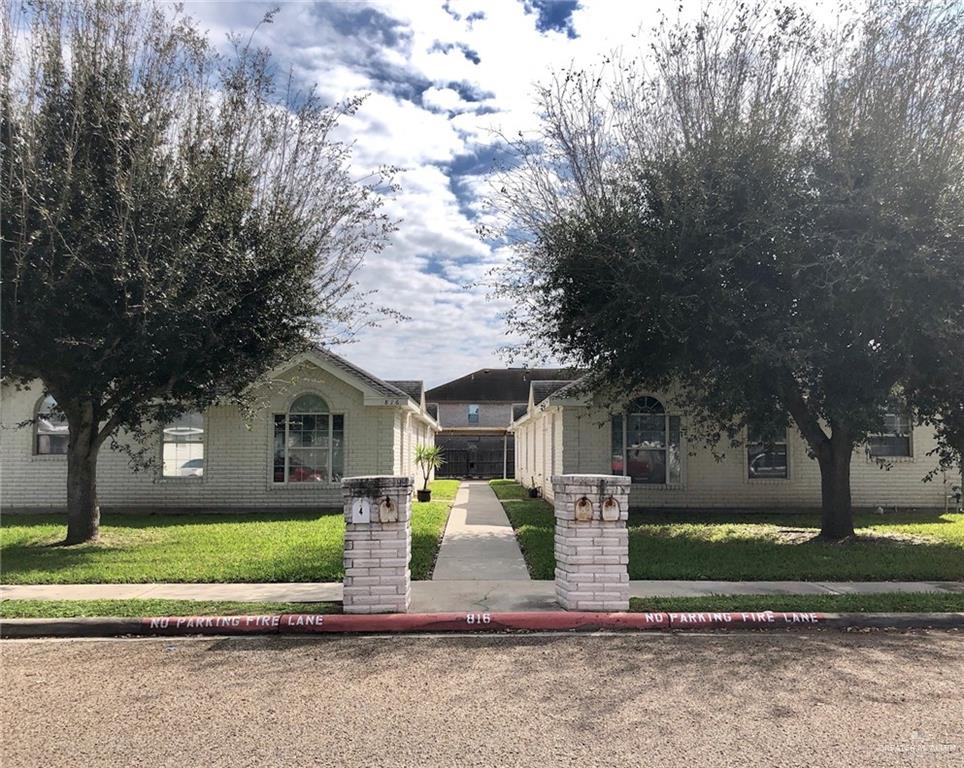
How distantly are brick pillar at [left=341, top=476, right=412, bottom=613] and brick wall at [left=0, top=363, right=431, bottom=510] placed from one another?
9669mm

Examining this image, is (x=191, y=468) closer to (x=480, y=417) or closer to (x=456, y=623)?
(x=456, y=623)

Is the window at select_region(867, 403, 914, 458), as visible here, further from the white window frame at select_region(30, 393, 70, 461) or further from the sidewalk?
the white window frame at select_region(30, 393, 70, 461)

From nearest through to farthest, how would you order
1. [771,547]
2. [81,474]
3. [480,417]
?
[771,547] < [81,474] < [480,417]

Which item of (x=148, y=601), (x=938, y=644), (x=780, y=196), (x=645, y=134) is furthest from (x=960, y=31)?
(x=148, y=601)

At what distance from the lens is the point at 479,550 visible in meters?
11.6

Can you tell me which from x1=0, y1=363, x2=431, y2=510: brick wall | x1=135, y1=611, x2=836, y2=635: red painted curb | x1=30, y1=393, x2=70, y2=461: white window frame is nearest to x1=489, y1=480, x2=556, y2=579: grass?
x1=135, y1=611, x2=836, y2=635: red painted curb

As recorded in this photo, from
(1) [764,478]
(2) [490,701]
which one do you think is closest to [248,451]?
(1) [764,478]

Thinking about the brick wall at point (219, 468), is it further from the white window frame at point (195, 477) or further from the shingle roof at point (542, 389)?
the shingle roof at point (542, 389)

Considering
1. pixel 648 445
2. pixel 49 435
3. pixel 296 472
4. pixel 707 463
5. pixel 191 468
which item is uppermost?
pixel 49 435

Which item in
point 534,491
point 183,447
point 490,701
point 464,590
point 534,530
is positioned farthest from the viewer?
point 534,491

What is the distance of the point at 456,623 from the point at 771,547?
22.2 feet

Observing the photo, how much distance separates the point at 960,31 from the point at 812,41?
197 centimetres

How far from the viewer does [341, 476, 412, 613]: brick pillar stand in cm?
748

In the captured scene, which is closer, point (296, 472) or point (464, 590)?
point (464, 590)
